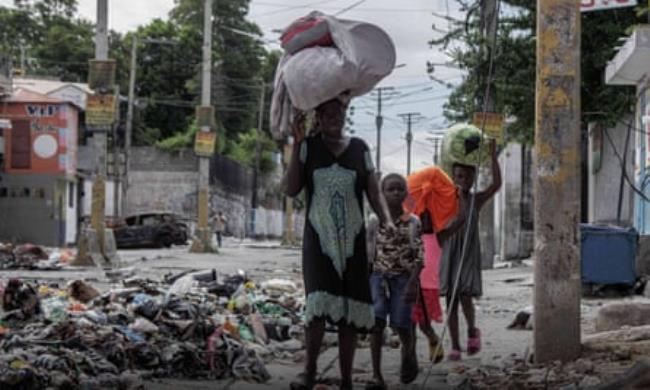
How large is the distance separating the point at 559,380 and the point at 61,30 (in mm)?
58757

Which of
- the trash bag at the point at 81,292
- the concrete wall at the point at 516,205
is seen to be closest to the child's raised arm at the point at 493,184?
the trash bag at the point at 81,292

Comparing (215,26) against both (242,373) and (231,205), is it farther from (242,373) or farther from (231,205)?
(242,373)

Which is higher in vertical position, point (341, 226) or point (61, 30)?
point (61, 30)

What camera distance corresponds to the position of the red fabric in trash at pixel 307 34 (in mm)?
5863

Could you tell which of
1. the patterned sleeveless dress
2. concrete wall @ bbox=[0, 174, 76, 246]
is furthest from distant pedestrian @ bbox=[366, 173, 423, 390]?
concrete wall @ bbox=[0, 174, 76, 246]

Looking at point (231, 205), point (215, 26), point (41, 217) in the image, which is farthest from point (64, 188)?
point (215, 26)

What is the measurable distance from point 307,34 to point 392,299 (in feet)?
6.13

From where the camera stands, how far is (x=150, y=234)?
39.2 metres

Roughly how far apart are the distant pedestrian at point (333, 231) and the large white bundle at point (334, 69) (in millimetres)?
117

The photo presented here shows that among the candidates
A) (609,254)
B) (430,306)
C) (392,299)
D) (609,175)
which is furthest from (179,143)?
(392,299)

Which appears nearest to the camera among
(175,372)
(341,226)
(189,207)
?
(341,226)

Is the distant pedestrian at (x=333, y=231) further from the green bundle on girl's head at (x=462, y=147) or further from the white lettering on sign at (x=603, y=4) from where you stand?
the white lettering on sign at (x=603, y=4)

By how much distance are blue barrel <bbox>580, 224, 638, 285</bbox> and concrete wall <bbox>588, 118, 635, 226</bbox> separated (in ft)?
26.3

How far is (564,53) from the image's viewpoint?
7.15 meters
